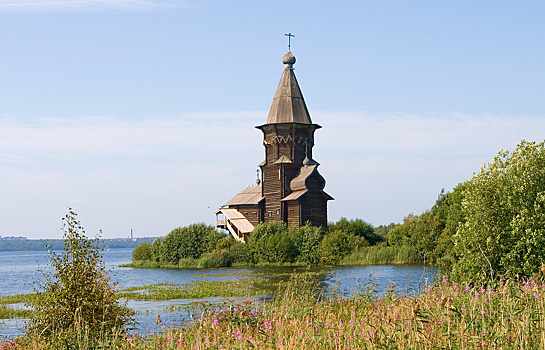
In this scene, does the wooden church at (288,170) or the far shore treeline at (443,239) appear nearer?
the far shore treeline at (443,239)

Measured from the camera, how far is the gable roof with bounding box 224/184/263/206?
62.7 metres

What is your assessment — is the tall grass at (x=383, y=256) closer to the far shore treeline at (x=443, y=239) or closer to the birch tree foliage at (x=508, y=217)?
the far shore treeline at (x=443, y=239)

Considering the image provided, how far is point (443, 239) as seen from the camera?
1809 inches

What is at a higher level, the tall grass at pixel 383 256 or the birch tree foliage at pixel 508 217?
the birch tree foliage at pixel 508 217

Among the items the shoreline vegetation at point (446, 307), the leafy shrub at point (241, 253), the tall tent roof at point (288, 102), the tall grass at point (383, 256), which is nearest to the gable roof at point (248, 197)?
the leafy shrub at point (241, 253)

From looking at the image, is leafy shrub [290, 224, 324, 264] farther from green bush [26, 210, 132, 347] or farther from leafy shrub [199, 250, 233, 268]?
green bush [26, 210, 132, 347]

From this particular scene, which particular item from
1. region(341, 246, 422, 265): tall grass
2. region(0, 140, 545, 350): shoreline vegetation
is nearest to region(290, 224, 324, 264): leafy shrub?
region(341, 246, 422, 265): tall grass

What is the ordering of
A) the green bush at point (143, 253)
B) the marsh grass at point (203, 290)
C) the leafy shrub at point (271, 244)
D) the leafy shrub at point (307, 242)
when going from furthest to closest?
the green bush at point (143, 253)
the leafy shrub at point (271, 244)
the leafy shrub at point (307, 242)
the marsh grass at point (203, 290)

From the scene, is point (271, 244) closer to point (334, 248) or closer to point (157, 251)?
point (334, 248)

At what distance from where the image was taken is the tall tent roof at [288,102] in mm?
59812

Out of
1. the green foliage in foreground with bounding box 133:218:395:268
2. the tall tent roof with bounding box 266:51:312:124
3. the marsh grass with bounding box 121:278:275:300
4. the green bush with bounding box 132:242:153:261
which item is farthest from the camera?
the green bush with bounding box 132:242:153:261

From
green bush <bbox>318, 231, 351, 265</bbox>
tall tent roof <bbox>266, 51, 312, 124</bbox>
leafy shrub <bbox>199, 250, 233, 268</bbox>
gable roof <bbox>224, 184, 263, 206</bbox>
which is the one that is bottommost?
leafy shrub <bbox>199, 250, 233, 268</bbox>

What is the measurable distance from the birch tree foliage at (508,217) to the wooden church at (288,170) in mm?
38659

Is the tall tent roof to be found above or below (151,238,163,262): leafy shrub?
above
